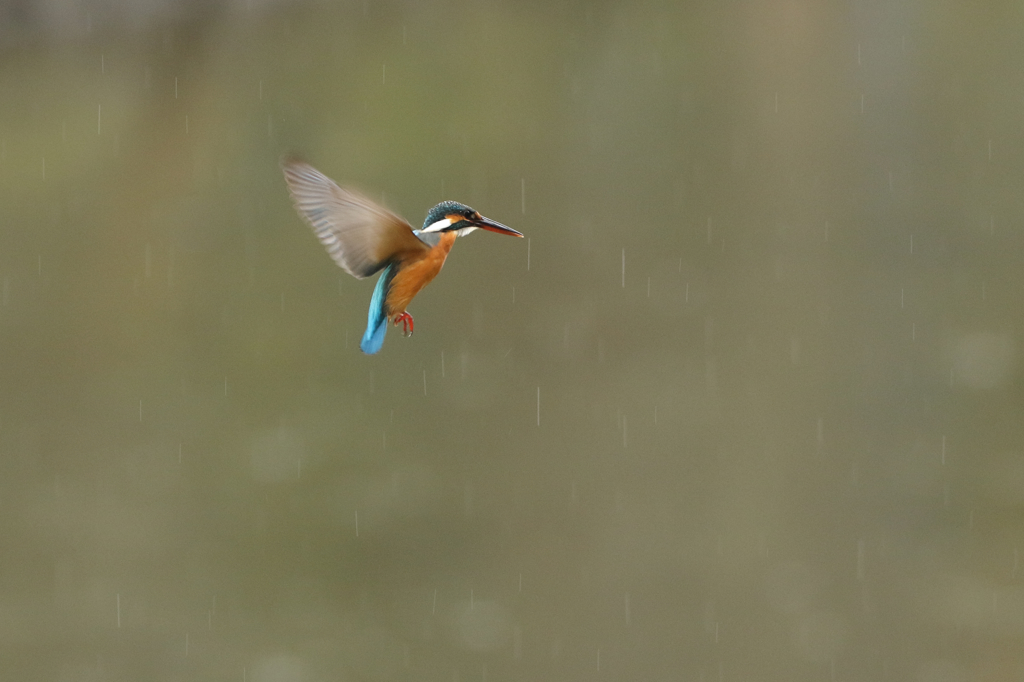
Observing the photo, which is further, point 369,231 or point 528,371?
point 528,371

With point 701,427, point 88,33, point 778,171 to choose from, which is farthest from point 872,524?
point 88,33

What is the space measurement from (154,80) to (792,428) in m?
2.21

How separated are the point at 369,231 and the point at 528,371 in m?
1.93

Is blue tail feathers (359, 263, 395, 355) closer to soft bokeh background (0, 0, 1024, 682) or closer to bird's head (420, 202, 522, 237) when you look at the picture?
bird's head (420, 202, 522, 237)

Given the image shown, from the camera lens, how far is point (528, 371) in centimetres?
262

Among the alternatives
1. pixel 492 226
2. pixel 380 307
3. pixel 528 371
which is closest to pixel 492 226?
pixel 492 226

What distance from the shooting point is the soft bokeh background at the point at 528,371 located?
2.21 metres

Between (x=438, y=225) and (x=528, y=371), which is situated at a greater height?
(x=438, y=225)

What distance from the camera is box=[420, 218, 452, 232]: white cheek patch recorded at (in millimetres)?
735

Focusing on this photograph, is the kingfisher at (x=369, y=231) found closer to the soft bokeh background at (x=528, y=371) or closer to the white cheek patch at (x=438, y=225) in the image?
the white cheek patch at (x=438, y=225)

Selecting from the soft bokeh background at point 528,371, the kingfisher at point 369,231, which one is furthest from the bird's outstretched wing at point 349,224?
the soft bokeh background at point 528,371

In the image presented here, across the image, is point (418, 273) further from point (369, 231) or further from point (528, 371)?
point (528, 371)

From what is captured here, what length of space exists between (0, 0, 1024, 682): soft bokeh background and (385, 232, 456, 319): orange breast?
4.92 feet

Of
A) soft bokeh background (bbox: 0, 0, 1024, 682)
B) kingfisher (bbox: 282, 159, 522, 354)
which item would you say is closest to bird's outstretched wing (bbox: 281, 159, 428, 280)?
kingfisher (bbox: 282, 159, 522, 354)
